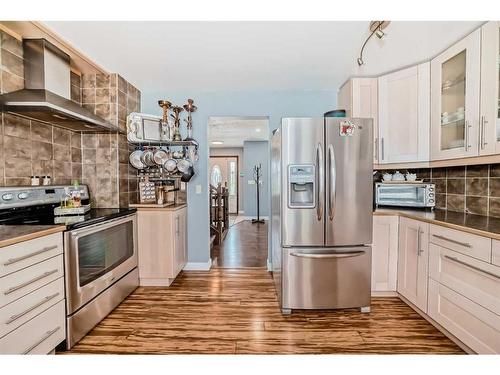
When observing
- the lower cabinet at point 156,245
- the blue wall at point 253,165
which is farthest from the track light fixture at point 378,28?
the blue wall at point 253,165

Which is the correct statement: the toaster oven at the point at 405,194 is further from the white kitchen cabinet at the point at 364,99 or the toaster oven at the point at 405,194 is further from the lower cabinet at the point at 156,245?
the lower cabinet at the point at 156,245

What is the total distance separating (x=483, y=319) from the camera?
60.8 inches

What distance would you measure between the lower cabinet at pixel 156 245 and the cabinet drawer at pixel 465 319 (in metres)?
2.45

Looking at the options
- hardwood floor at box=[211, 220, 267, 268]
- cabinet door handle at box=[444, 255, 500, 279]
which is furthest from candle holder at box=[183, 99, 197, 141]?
cabinet door handle at box=[444, 255, 500, 279]

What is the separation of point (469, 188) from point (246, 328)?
2331 mm

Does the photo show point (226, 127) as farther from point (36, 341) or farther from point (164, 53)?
point (36, 341)

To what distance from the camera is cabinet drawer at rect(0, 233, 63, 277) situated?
1316 mm

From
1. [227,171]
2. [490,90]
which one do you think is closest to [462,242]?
[490,90]

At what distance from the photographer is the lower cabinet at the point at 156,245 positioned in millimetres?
2820

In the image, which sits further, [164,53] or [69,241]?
[164,53]

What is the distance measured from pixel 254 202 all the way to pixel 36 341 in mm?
6624

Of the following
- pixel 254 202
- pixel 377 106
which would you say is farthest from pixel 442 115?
pixel 254 202

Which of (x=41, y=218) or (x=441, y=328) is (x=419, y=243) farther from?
(x=41, y=218)

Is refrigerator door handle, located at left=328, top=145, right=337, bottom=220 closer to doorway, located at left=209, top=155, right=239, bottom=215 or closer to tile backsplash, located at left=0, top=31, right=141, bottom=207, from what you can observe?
tile backsplash, located at left=0, top=31, right=141, bottom=207
